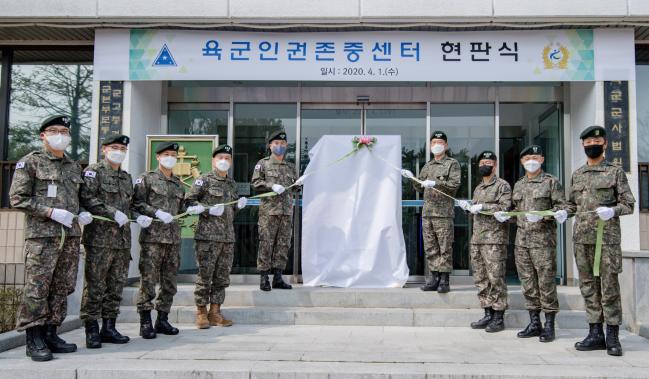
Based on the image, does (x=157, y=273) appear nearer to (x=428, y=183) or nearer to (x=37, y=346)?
(x=37, y=346)

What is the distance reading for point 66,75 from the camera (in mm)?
8352

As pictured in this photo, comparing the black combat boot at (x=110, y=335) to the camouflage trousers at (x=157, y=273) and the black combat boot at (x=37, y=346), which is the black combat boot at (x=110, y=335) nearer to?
the camouflage trousers at (x=157, y=273)

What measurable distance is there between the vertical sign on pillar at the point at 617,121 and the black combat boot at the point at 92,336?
651 centimetres

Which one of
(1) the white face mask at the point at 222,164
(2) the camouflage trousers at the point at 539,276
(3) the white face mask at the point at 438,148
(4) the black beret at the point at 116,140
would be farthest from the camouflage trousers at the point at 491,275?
(4) the black beret at the point at 116,140

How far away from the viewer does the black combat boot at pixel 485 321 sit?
5.76 meters

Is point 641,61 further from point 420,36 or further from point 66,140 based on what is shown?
point 66,140

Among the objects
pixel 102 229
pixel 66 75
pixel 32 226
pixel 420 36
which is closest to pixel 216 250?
pixel 102 229

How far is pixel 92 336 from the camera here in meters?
4.90

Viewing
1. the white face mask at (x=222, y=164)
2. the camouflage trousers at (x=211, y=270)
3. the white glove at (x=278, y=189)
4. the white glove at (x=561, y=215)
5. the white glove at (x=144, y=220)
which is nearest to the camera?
the white glove at (x=561, y=215)

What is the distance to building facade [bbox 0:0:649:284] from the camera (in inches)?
277

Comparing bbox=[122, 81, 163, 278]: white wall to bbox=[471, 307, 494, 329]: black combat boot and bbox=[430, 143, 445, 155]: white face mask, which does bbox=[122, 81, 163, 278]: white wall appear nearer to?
bbox=[430, 143, 445, 155]: white face mask

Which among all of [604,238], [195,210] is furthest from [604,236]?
[195,210]

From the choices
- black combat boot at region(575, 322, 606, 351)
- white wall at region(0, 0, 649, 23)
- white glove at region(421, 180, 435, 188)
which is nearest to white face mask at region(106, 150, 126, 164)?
white wall at region(0, 0, 649, 23)

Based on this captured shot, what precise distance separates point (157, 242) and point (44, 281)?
1.15 meters
